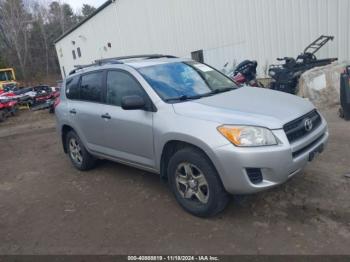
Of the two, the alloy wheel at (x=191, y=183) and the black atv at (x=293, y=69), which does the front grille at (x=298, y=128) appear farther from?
the black atv at (x=293, y=69)

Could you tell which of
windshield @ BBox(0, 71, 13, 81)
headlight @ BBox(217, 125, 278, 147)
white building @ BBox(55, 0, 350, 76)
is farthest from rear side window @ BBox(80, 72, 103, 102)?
windshield @ BBox(0, 71, 13, 81)

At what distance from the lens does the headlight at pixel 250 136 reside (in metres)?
3.39

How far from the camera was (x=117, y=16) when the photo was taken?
21469mm

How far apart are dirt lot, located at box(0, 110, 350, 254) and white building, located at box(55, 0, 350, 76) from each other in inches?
223

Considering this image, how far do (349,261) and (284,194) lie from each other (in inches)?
51.3

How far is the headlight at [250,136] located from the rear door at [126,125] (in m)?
1.11

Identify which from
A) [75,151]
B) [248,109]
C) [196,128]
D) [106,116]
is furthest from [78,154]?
[248,109]

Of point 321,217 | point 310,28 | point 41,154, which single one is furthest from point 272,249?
point 310,28

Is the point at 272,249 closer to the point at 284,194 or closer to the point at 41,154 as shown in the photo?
the point at 284,194

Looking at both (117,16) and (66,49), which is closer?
(117,16)

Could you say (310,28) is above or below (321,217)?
above

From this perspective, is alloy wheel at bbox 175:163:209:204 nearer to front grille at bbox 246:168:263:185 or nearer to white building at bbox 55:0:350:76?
front grille at bbox 246:168:263:185

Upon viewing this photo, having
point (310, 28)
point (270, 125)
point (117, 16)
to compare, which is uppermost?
point (117, 16)

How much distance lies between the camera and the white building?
10.3 meters
